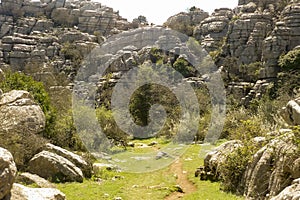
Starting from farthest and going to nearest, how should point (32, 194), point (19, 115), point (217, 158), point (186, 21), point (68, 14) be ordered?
point (68, 14), point (186, 21), point (19, 115), point (217, 158), point (32, 194)

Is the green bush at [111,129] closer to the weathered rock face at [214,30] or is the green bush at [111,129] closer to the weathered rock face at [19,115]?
the weathered rock face at [19,115]

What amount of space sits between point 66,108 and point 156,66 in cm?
3145

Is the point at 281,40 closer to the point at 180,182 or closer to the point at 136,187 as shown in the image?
the point at 180,182

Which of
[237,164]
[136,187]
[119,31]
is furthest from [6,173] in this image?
[119,31]

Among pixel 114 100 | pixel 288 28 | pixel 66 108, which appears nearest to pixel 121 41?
pixel 114 100

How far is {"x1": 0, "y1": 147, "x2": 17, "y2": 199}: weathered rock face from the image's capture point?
9.75 meters

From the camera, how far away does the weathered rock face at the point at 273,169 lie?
11859 millimetres

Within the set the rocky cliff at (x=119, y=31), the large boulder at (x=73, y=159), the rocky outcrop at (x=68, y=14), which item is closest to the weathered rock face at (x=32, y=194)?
the large boulder at (x=73, y=159)

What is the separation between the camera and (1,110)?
2288cm

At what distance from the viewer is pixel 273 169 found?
1335 cm

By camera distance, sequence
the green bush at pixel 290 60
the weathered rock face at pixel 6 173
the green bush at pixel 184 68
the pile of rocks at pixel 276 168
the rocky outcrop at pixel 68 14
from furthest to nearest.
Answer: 1. the rocky outcrop at pixel 68 14
2. the green bush at pixel 184 68
3. the green bush at pixel 290 60
4. the pile of rocks at pixel 276 168
5. the weathered rock face at pixel 6 173

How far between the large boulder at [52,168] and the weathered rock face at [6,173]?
8700 millimetres

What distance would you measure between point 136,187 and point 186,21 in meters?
76.7

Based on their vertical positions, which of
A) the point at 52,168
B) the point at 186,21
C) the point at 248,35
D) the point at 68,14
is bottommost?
the point at 52,168
